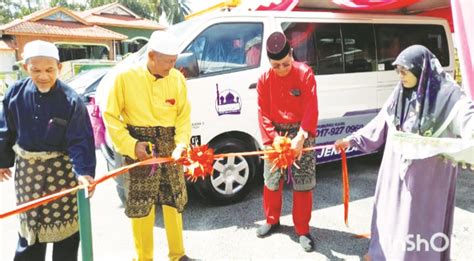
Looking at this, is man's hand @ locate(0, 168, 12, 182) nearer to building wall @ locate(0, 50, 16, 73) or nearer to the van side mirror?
the van side mirror

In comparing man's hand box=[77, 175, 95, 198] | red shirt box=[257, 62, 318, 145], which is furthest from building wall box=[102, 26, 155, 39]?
man's hand box=[77, 175, 95, 198]

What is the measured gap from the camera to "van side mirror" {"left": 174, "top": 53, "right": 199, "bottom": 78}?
3830 millimetres

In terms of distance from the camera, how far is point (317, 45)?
Result: 15.6 feet

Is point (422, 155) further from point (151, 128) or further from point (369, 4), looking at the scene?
point (369, 4)

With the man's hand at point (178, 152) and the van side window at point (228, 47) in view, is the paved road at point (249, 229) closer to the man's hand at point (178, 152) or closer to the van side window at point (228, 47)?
the man's hand at point (178, 152)

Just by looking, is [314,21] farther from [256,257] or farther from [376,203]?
[256,257]

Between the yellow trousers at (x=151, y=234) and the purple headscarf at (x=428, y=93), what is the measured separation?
6.12ft

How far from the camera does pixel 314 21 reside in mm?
4730

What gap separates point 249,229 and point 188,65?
1.76 m

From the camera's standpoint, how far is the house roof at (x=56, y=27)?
74.6 ft

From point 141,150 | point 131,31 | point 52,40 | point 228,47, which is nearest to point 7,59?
point 52,40

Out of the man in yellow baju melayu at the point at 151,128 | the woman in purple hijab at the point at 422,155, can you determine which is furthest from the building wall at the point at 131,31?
the woman in purple hijab at the point at 422,155

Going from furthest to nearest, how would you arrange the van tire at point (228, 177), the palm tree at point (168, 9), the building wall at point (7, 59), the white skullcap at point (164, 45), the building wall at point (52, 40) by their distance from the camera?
1. the palm tree at point (168, 9)
2. the building wall at point (52, 40)
3. the building wall at point (7, 59)
4. the van tire at point (228, 177)
5. the white skullcap at point (164, 45)

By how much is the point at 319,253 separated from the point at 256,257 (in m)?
0.55
